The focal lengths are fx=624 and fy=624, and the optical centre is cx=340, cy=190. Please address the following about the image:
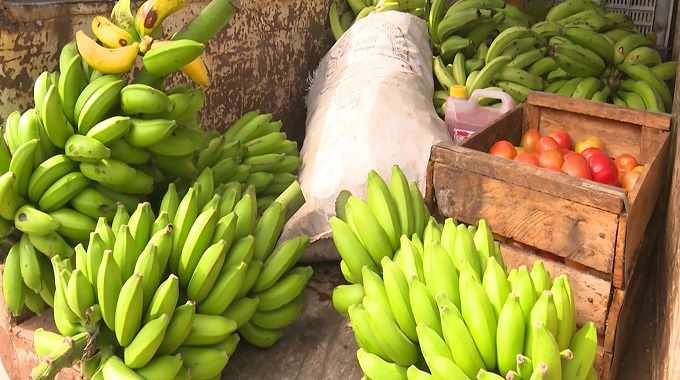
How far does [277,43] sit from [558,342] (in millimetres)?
2405

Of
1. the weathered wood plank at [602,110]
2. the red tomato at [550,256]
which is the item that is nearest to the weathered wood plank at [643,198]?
the weathered wood plank at [602,110]

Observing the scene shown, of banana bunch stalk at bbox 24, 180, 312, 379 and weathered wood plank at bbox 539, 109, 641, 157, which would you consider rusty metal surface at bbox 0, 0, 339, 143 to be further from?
weathered wood plank at bbox 539, 109, 641, 157

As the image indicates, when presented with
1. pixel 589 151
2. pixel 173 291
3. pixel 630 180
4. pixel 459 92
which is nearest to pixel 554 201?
pixel 630 180

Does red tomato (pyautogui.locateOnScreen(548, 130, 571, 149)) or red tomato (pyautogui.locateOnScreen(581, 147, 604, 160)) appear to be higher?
red tomato (pyautogui.locateOnScreen(581, 147, 604, 160))

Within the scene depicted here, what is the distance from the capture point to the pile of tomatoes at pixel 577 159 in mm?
2197

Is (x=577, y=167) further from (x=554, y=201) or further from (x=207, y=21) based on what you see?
(x=207, y=21)

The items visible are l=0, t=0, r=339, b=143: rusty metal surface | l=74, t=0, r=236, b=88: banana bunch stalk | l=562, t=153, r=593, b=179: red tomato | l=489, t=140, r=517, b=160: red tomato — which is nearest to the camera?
l=74, t=0, r=236, b=88: banana bunch stalk

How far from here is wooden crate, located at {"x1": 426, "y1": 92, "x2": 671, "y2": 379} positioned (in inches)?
72.3

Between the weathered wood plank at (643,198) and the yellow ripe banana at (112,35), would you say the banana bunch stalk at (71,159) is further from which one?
the weathered wood plank at (643,198)

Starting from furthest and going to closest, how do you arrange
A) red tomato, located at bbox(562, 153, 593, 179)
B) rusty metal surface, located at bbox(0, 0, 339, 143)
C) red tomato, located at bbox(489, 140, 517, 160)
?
red tomato, located at bbox(489, 140, 517, 160), red tomato, located at bbox(562, 153, 593, 179), rusty metal surface, located at bbox(0, 0, 339, 143)

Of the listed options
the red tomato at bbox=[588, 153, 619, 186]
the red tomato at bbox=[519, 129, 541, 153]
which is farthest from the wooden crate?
the red tomato at bbox=[519, 129, 541, 153]

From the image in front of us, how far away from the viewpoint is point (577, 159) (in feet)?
7.20

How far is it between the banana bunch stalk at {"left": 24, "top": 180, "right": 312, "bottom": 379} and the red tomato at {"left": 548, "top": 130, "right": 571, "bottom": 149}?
4.13 ft

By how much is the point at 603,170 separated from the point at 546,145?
29cm
